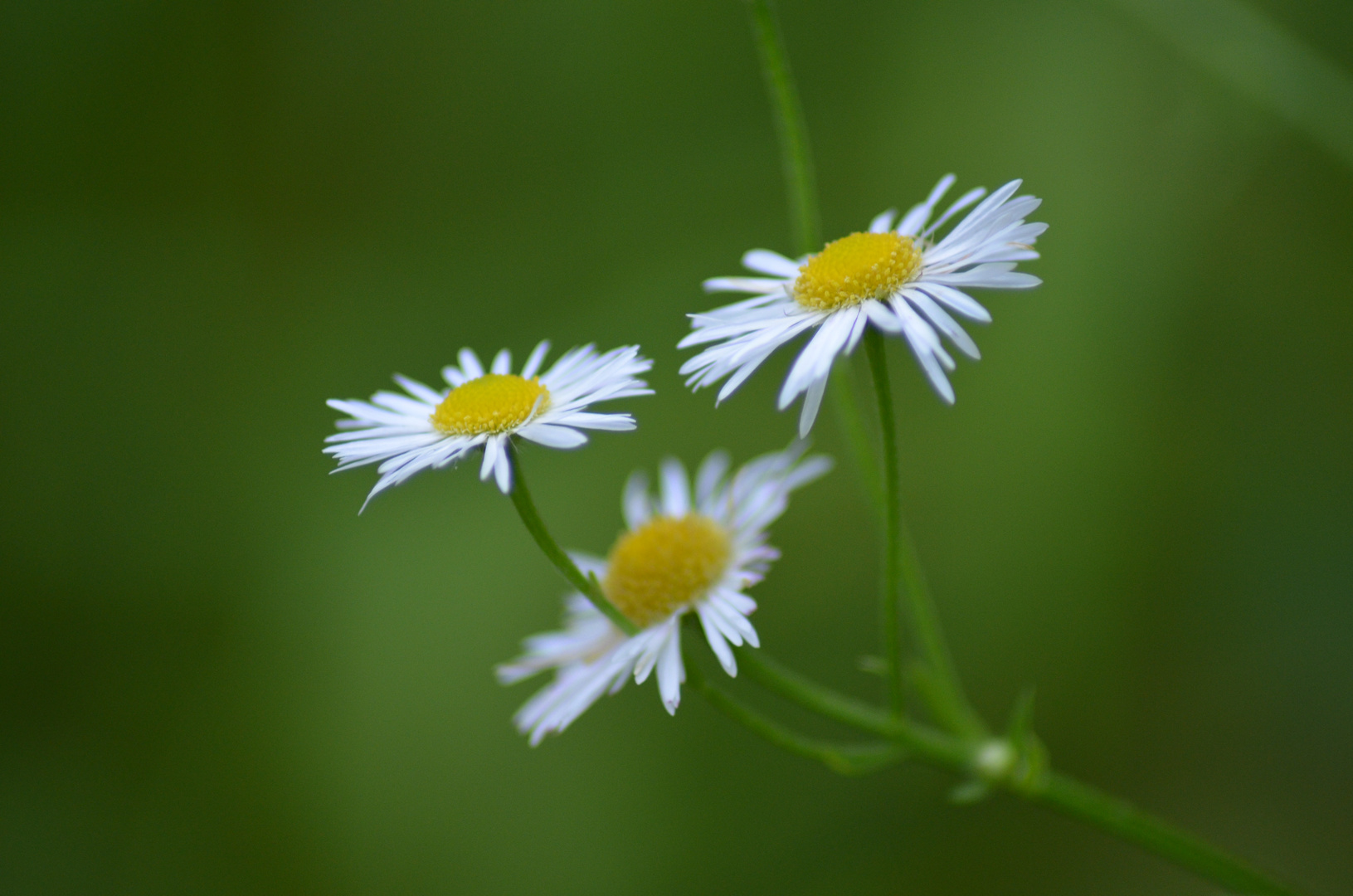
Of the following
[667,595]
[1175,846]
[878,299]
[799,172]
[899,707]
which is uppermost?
[799,172]

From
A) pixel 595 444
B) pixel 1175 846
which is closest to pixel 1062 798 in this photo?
pixel 1175 846

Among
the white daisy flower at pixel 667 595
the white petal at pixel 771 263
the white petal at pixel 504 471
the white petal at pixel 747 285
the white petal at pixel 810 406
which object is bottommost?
the white daisy flower at pixel 667 595

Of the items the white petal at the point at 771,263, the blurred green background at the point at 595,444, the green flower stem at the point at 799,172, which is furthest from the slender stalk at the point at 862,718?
the blurred green background at the point at 595,444

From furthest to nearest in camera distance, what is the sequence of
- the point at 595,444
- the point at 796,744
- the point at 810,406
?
the point at 595,444
the point at 796,744
the point at 810,406

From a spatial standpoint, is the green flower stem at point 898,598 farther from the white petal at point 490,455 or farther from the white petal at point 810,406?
the white petal at point 490,455

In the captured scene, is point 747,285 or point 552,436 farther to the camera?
point 747,285

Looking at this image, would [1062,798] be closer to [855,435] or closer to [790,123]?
[855,435]

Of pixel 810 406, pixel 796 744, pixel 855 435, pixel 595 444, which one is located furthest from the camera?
pixel 595 444
